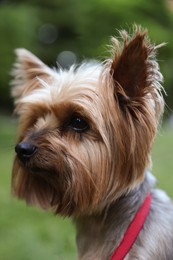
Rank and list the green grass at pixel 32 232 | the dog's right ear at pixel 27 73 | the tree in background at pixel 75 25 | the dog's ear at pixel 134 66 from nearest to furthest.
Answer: the dog's ear at pixel 134 66 < the dog's right ear at pixel 27 73 < the green grass at pixel 32 232 < the tree in background at pixel 75 25

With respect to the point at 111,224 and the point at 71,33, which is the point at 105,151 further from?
the point at 71,33

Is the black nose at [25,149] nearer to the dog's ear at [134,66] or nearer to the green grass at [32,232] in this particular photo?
the dog's ear at [134,66]

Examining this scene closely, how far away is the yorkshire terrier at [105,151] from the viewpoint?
3.66m

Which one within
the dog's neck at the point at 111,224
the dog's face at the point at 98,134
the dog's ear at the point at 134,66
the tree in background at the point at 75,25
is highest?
the tree in background at the point at 75,25

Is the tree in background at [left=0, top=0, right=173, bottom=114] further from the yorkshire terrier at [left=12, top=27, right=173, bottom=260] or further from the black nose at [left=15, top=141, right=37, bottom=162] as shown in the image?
the black nose at [left=15, top=141, right=37, bottom=162]

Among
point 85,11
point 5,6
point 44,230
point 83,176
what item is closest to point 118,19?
point 85,11

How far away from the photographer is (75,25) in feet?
48.0

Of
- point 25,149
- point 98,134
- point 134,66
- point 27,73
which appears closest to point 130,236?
point 98,134

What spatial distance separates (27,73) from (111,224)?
4.12 ft

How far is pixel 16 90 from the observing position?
14.7ft

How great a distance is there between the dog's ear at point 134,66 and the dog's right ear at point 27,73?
763 millimetres

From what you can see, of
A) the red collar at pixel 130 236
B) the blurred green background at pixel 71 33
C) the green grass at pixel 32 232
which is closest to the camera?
the red collar at pixel 130 236

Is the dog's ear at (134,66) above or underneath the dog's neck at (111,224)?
above

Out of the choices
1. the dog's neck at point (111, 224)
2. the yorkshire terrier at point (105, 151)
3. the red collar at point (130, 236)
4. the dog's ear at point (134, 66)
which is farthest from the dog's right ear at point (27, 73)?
the red collar at point (130, 236)
